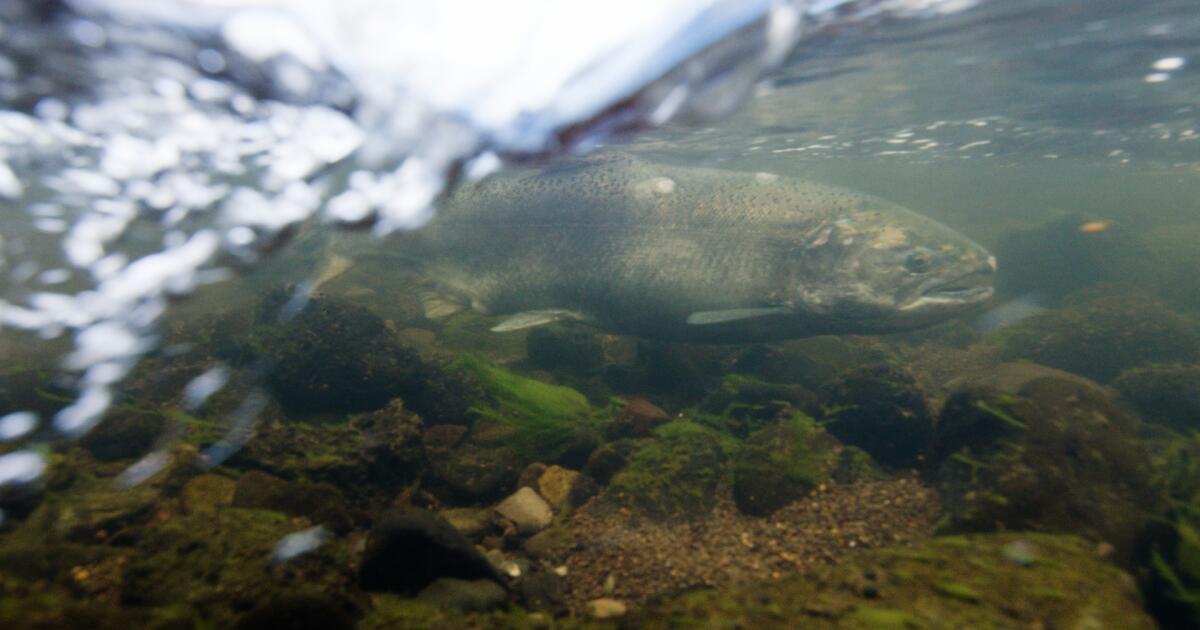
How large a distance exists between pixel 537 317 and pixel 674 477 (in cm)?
334

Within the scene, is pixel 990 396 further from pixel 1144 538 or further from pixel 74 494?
pixel 74 494

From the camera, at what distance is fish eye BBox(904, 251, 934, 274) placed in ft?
18.6

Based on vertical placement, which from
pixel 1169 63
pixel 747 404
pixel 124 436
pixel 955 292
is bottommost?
pixel 747 404

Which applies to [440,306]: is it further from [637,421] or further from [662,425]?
[662,425]

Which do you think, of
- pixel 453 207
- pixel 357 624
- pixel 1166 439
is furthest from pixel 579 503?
pixel 1166 439

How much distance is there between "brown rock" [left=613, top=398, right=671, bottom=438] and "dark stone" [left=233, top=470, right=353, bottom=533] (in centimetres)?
267

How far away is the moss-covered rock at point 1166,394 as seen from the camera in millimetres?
6266

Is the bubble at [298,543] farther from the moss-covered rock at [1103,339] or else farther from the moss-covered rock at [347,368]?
the moss-covered rock at [1103,339]

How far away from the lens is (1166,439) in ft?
16.7

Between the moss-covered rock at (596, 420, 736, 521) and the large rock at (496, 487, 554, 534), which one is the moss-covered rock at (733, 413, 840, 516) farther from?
the large rock at (496, 487, 554, 534)

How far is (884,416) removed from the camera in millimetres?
4719

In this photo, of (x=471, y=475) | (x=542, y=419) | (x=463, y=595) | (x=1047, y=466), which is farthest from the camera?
(x=542, y=419)

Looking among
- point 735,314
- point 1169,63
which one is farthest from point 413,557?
point 1169,63

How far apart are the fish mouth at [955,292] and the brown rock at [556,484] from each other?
13.7 ft
